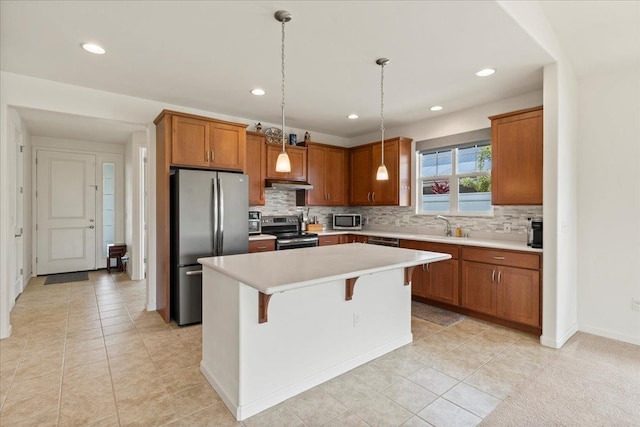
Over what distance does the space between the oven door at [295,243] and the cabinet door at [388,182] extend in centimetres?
123

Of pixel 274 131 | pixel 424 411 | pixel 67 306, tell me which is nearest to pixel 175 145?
pixel 274 131

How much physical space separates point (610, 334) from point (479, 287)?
1.21 metres

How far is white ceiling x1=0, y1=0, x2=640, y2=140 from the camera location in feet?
7.09

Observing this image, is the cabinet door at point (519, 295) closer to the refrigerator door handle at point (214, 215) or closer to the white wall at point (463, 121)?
the white wall at point (463, 121)

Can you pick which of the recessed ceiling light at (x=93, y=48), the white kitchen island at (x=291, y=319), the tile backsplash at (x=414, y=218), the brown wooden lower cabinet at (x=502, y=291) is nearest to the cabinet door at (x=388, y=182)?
the tile backsplash at (x=414, y=218)

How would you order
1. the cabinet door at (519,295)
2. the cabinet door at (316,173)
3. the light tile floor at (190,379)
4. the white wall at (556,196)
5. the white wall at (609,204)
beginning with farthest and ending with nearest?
1. the cabinet door at (316,173)
2. the cabinet door at (519,295)
3. the white wall at (609,204)
4. the white wall at (556,196)
5. the light tile floor at (190,379)

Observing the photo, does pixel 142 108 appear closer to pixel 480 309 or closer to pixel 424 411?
pixel 424 411

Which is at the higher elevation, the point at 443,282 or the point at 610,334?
the point at 443,282

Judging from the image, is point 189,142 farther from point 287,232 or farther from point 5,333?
point 5,333

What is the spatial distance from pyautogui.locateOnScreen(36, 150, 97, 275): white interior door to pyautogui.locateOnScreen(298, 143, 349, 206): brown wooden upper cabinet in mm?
4342

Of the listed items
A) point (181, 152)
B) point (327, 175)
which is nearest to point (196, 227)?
point (181, 152)

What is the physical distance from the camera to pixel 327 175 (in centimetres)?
540

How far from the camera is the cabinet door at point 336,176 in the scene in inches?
213

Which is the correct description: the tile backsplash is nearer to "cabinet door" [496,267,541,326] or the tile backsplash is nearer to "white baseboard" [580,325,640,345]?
"cabinet door" [496,267,541,326]
